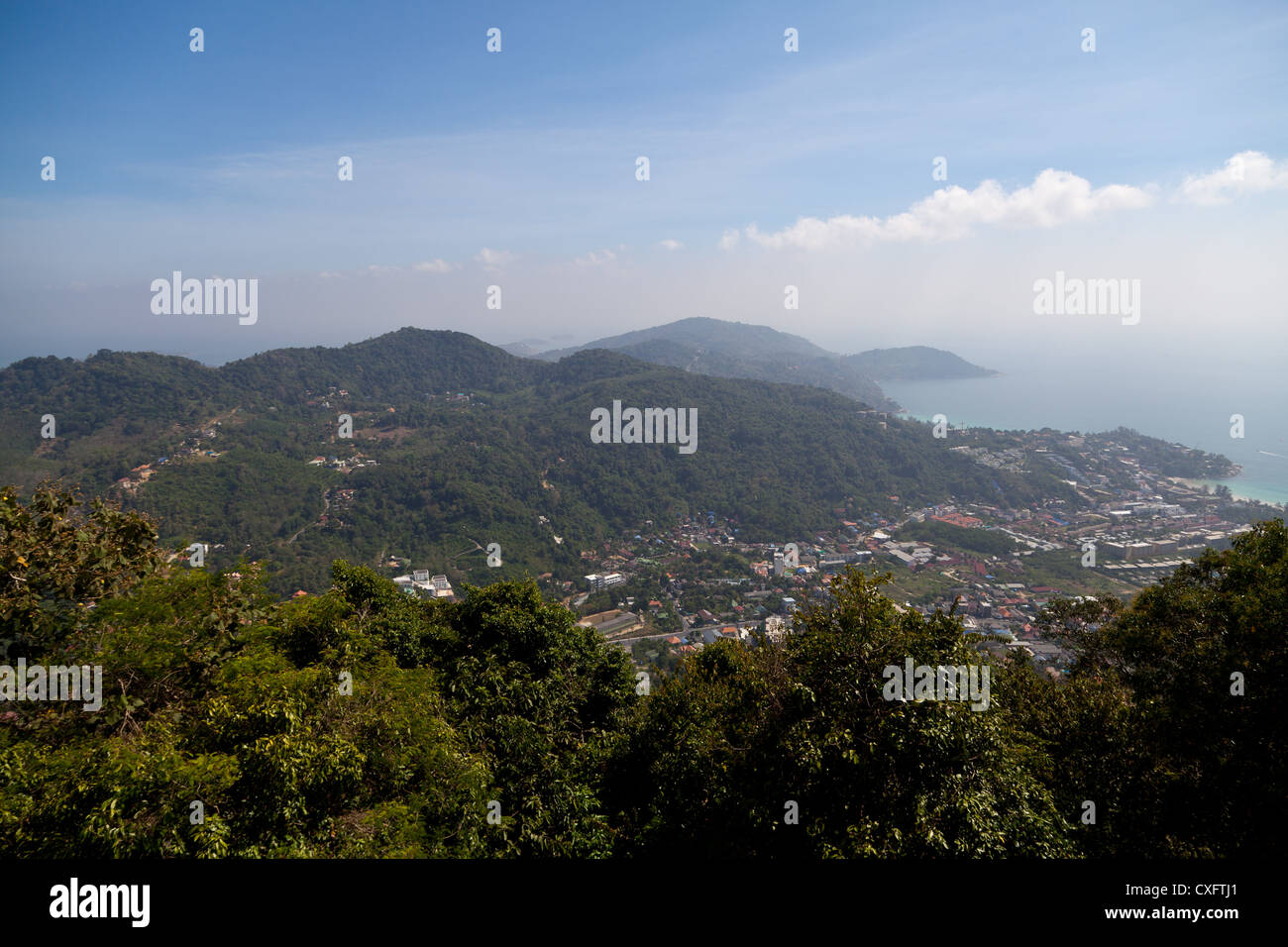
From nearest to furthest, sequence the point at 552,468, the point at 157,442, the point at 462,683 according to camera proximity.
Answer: the point at 462,683, the point at 157,442, the point at 552,468

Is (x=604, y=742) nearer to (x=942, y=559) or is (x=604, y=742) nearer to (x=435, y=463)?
(x=942, y=559)

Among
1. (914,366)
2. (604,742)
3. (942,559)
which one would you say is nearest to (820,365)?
(914,366)

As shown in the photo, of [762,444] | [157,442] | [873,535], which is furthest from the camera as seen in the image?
[762,444]

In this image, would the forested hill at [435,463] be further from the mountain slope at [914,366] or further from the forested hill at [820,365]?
the mountain slope at [914,366]

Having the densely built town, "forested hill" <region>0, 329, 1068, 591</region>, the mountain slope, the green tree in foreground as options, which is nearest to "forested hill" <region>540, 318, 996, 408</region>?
the mountain slope

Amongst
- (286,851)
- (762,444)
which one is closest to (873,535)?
(762,444)

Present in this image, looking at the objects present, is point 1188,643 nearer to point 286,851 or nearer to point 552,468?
point 286,851
